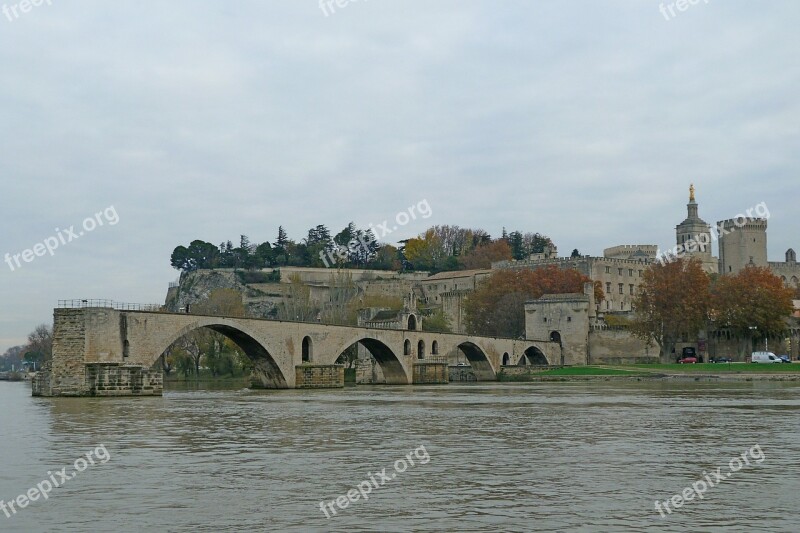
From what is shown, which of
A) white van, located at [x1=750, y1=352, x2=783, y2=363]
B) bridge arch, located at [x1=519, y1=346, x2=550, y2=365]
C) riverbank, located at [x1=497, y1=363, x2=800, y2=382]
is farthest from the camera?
bridge arch, located at [x1=519, y1=346, x2=550, y2=365]

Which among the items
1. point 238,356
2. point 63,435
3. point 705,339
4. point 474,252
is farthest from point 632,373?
point 474,252

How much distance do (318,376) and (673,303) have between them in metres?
36.8

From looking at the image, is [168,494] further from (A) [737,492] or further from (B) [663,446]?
(B) [663,446]

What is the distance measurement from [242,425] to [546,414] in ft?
33.6

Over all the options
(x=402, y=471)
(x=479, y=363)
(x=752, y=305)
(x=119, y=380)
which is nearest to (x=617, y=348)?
(x=479, y=363)

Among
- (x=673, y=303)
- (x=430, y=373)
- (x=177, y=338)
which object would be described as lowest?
(x=430, y=373)

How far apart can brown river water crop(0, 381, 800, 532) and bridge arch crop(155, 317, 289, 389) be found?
62.3 ft

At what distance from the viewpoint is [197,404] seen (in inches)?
1565

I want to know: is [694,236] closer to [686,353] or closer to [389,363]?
[686,353]

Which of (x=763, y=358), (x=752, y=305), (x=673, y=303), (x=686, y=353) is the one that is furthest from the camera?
(x=686, y=353)

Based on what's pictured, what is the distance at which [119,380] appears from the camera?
43281mm

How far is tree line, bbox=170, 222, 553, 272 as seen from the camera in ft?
499

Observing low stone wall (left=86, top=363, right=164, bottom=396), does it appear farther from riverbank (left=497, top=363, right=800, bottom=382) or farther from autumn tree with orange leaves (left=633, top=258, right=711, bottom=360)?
autumn tree with orange leaves (left=633, top=258, right=711, bottom=360)

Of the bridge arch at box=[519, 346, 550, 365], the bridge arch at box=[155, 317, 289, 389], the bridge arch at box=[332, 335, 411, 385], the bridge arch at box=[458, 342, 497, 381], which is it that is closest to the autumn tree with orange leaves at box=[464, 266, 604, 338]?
the bridge arch at box=[519, 346, 550, 365]
